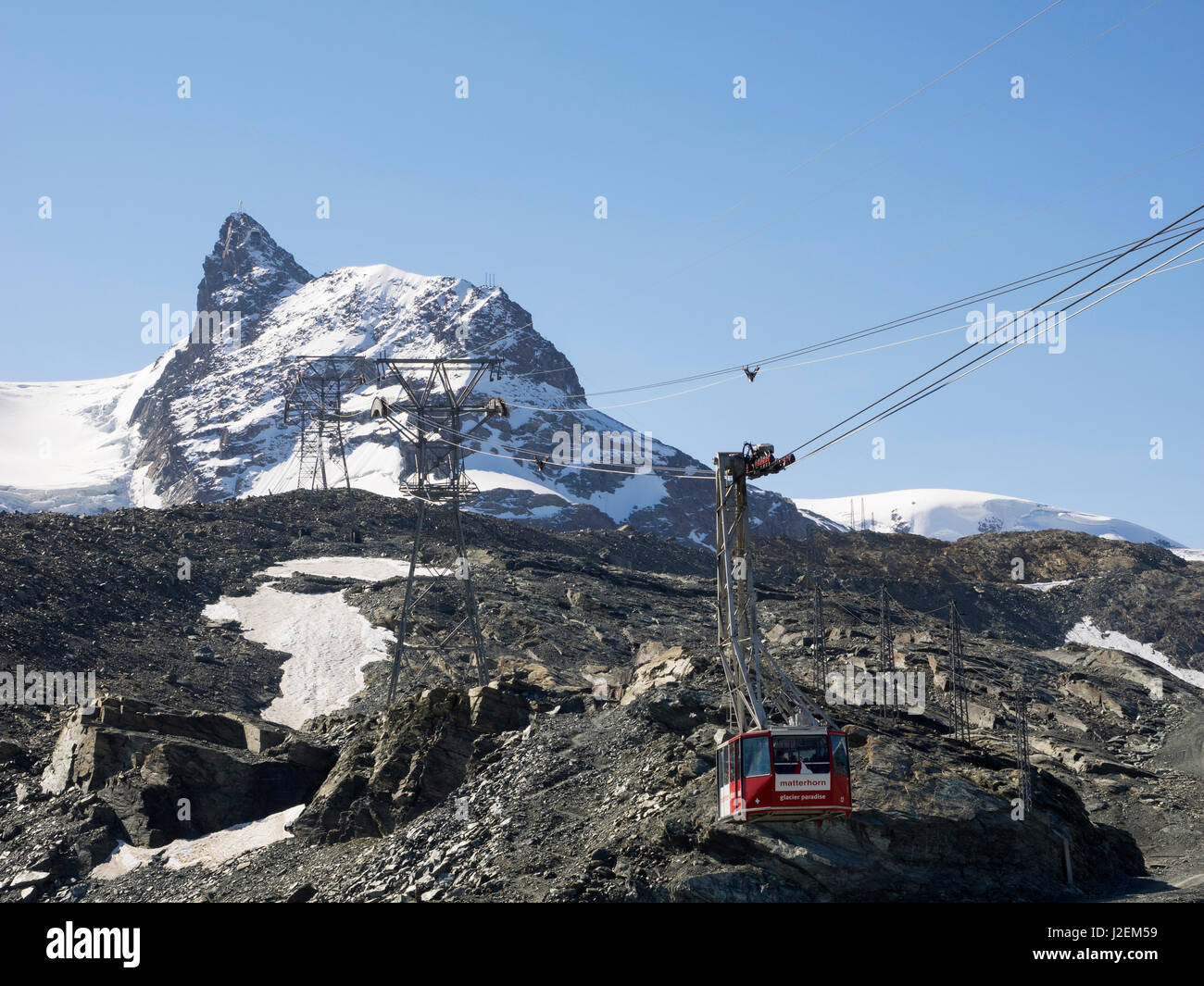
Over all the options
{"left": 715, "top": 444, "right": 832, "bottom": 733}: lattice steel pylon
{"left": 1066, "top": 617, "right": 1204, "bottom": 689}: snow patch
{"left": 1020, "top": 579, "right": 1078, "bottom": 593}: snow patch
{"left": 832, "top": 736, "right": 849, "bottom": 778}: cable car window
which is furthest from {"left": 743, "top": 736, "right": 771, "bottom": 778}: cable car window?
{"left": 1020, "top": 579, "right": 1078, "bottom": 593}: snow patch

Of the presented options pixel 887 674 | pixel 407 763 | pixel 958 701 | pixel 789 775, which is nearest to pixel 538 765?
pixel 407 763

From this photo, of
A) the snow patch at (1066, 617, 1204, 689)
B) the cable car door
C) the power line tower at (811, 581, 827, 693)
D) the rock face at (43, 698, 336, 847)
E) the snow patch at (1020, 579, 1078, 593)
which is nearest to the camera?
the cable car door

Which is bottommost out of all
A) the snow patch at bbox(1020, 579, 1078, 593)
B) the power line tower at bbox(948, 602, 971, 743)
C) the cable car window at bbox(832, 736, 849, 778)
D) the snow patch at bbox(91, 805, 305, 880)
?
the snow patch at bbox(91, 805, 305, 880)

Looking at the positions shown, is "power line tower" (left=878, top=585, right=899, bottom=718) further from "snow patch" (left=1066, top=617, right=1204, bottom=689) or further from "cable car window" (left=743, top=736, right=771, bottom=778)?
"snow patch" (left=1066, top=617, right=1204, bottom=689)

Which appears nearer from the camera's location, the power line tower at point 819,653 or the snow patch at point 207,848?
the snow patch at point 207,848

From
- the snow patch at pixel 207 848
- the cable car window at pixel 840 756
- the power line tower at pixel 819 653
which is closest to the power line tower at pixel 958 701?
the power line tower at pixel 819 653

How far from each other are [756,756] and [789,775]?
91 cm

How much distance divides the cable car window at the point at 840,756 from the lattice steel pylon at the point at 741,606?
2993mm

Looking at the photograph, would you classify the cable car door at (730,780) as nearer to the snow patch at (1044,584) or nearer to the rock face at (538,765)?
the rock face at (538,765)

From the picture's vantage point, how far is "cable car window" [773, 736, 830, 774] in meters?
30.8

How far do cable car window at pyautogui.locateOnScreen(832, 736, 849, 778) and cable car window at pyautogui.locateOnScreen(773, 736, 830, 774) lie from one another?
0.25 metres

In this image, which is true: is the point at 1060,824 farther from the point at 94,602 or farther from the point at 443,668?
the point at 94,602

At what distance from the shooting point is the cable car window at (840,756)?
102 feet

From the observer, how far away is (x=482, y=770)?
41.5m
